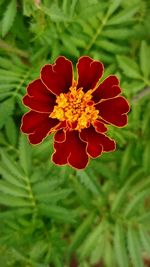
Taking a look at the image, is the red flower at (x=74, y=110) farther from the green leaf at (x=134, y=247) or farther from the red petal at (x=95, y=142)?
the green leaf at (x=134, y=247)

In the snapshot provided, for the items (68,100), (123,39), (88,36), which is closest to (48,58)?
(88,36)

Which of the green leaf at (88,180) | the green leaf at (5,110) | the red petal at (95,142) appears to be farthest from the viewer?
the green leaf at (88,180)

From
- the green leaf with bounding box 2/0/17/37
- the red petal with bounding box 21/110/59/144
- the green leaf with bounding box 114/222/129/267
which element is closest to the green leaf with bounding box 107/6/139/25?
the green leaf with bounding box 2/0/17/37

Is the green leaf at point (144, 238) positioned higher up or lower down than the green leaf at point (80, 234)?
lower down

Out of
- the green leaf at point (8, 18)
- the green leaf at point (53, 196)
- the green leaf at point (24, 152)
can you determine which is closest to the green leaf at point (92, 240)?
the green leaf at point (53, 196)

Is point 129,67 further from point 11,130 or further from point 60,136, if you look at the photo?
point 60,136

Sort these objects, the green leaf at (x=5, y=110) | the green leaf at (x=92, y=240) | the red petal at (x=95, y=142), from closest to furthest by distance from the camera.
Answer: the red petal at (x=95, y=142)
the green leaf at (x=5, y=110)
the green leaf at (x=92, y=240)

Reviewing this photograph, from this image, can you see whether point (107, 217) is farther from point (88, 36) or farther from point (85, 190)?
point (88, 36)
